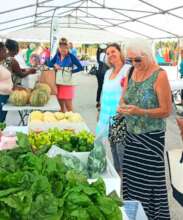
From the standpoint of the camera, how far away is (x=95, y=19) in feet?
52.5

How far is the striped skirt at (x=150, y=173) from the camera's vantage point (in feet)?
8.59

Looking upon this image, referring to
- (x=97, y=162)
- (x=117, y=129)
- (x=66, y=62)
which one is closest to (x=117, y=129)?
(x=117, y=129)

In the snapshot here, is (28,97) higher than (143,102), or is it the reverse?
(143,102)

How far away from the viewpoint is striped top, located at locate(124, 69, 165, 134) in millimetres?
2523

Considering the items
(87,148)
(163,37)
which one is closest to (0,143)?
(87,148)

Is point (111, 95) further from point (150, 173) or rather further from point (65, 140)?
point (65, 140)

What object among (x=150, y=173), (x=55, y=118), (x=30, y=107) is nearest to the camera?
(x=150, y=173)

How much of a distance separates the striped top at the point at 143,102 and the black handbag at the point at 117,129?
0.36 m

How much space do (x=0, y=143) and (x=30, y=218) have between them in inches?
50.1

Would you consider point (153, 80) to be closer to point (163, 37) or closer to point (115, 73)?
point (115, 73)

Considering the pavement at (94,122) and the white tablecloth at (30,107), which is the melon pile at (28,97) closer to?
the white tablecloth at (30,107)

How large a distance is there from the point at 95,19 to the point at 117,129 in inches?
528

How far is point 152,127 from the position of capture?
260 cm

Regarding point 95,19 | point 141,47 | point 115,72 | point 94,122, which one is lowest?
point 94,122
